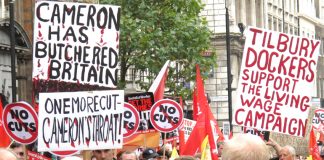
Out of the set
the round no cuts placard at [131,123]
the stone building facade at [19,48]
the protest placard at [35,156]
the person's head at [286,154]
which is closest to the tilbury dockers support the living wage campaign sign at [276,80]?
the person's head at [286,154]

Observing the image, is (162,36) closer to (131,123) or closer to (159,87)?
(159,87)

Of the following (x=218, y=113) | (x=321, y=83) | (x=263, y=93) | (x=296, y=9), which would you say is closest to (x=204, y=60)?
(x=218, y=113)

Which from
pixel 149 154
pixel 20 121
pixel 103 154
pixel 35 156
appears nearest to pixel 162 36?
pixel 35 156

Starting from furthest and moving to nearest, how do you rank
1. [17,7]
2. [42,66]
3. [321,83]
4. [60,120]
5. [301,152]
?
[321,83]
[17,7]
[301,152]
[42,66]
[60,120]

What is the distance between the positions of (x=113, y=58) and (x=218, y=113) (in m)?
43.7

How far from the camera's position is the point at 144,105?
16.9 meters

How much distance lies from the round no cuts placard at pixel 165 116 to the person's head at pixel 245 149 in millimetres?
9946

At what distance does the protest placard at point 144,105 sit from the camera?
16828mm

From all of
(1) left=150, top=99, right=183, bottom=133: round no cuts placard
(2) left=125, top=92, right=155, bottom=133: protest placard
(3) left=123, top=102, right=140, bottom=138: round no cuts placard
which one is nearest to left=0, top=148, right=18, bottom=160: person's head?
(3) left=123, top=102, right=140, bottom=138: round no cuts placard

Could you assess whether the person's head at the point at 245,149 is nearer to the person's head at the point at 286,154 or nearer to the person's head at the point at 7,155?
the person's head at the point at 7,155

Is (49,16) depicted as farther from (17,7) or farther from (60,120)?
(17,7)

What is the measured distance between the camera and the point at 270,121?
11.8 metres

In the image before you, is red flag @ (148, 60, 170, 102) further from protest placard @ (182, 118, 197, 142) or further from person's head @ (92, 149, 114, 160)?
person's head @ (92, 149, 114, 160)

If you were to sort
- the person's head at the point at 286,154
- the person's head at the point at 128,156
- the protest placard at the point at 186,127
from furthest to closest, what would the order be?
the protest placard at the point at 186,127
the person's head at the point at 286,154
the person's head at the point at 128,156
